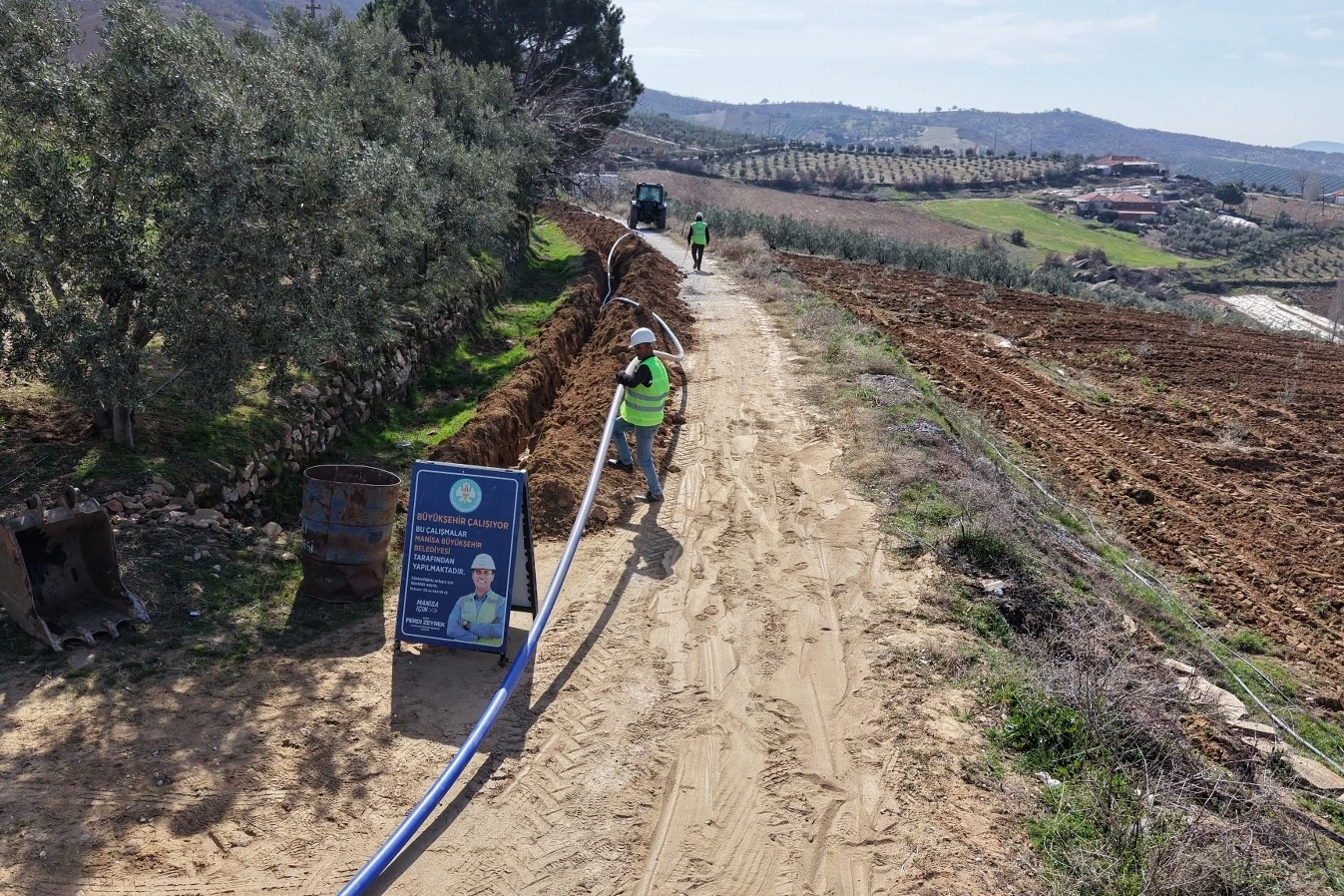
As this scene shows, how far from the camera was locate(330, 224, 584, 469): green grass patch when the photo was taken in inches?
522

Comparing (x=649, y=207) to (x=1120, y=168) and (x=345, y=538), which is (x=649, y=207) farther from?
(x=1120, y=168)

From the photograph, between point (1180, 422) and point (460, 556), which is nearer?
point (460, 556)

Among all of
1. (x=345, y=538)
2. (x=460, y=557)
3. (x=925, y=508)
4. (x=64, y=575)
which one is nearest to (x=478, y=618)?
(x=460, y=557)

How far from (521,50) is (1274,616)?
36.4 metres

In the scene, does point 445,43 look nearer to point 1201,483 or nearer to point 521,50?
point 521,50

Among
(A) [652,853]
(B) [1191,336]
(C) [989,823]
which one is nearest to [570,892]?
(A) [652,853]

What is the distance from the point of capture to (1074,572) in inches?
415

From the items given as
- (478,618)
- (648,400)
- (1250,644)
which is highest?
(648,400)

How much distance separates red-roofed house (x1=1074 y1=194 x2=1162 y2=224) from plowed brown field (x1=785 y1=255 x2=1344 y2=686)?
7043 cm

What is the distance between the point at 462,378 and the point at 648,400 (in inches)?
294

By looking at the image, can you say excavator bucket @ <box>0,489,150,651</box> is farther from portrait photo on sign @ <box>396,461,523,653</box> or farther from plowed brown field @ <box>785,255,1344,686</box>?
plowed brown field @ <box>785,255,1344,686</box>

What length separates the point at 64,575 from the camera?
23.7 feet

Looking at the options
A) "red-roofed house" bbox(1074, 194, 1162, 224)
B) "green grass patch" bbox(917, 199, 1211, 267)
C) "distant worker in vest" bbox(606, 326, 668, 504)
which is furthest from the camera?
"red-roofed house" bbox(1074, 194, 1162, 224)

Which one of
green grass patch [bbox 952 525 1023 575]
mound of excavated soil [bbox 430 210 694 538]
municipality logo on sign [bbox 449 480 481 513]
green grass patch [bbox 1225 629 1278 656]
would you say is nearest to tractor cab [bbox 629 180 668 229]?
mound of excavated soil [bbox 430 210 694 538]
